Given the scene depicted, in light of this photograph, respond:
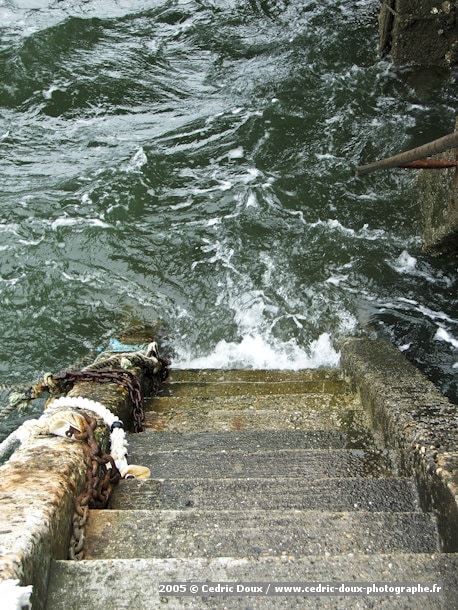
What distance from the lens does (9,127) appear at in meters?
8.32

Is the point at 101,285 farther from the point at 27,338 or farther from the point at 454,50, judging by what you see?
the point at 454,50

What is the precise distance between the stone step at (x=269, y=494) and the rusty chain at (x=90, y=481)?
83 mm

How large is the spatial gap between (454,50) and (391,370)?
20.9ft

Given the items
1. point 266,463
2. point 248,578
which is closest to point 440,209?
point 266,463

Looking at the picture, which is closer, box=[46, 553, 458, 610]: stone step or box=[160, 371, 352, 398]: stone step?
box=[46, 553, 458, 610]: stone step

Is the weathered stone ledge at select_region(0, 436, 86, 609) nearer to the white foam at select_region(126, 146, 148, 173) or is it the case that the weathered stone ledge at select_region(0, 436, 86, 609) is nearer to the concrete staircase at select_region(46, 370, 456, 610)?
the concrete staircase at select_region(46, 370, 456, 610)

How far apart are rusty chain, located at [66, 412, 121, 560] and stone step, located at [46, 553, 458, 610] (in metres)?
0.24

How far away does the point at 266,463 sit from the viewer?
2938mm

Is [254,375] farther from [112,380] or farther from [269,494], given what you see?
[269,494]

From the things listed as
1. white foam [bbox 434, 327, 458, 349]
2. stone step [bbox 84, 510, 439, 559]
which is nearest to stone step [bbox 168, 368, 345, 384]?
white foam [bbox 434, 327, 458, 349]

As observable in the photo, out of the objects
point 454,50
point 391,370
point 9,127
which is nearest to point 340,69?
point 454,50

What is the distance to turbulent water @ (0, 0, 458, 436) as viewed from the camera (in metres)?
5.64

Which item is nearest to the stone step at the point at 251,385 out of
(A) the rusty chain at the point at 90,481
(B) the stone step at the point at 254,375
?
(B) the stone step at the point at 254,375

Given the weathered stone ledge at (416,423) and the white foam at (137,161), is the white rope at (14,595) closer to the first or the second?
the weathered stone ledge at (416,423)
